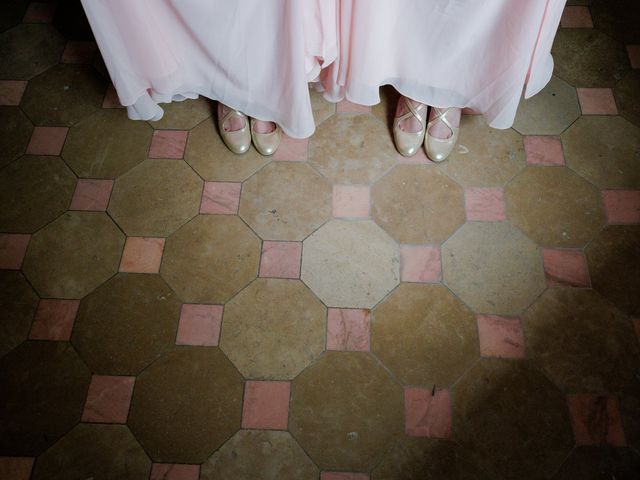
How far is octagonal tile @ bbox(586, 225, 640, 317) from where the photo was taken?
1330mm

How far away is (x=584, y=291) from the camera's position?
1.34m

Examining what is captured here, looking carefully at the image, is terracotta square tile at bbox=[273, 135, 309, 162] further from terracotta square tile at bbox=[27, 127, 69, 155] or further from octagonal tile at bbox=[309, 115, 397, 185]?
terracotta square tile at bbox=[27, 127, 69, 155]

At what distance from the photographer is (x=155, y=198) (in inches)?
60.3

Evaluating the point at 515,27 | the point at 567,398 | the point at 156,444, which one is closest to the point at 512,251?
the point at 567,398

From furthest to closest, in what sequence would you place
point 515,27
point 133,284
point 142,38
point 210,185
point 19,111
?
1. point 19,111
2. point 210,185
3. point 133,284
4. point 142,38
5. point 515,27

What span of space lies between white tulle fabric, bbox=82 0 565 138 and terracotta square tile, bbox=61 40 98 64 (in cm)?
55

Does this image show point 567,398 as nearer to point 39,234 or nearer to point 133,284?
point 133,284

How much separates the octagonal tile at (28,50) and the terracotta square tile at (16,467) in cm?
139

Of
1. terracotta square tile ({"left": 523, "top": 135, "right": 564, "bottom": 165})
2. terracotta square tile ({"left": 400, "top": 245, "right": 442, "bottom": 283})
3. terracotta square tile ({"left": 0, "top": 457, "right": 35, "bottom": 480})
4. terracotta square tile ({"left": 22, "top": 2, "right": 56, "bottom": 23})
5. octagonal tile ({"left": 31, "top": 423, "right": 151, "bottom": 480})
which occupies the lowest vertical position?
terracotta square tile ({"left": 0, "top": 457, "right": 35, "bottom": 480})

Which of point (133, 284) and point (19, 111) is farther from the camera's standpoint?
point (19, 111)

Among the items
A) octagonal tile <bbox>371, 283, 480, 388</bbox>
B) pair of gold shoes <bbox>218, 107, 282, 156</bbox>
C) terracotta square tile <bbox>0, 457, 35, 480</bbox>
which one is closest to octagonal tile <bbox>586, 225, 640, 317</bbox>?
octagonal tile <bbox>371, 283, 480, 388</bbox>

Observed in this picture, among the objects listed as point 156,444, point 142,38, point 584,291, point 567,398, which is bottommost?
point 156,444

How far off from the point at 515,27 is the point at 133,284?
4.24 feet

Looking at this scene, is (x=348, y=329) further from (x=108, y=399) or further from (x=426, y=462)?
(x=108, y=399)
